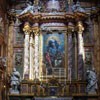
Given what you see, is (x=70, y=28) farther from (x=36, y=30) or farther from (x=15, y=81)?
(x=15, y=81)

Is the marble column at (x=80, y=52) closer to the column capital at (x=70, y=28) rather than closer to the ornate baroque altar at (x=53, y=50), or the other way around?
the ornate baroque altar at (x=53, y=50)

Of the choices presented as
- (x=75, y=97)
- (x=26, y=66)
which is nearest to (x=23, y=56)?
(x=26, y=66)

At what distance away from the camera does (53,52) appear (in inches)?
834

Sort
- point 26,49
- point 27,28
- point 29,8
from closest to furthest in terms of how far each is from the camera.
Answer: point 26,49
point 27,28
point 29,8

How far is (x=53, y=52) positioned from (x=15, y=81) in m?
2.96

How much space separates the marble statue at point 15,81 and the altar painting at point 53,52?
1.66 meters

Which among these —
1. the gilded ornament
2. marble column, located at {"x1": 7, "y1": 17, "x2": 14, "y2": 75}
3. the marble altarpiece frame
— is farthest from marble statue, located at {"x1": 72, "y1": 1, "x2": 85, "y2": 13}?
marble column, located at {"x1": 7, "y1": 17, "x2": 14, "y2": 75}

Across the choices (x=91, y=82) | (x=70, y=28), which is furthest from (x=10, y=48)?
(x=91, y=82)

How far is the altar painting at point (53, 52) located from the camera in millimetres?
20906

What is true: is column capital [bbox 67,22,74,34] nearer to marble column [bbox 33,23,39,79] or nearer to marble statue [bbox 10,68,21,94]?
marble column [bbox 33,23,39,79]

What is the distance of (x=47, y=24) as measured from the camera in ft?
70.8

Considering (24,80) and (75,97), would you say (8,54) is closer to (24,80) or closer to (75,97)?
(24,80)

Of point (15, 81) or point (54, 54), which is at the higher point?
point (54, 54)

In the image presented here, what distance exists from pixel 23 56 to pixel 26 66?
3.13 feet
